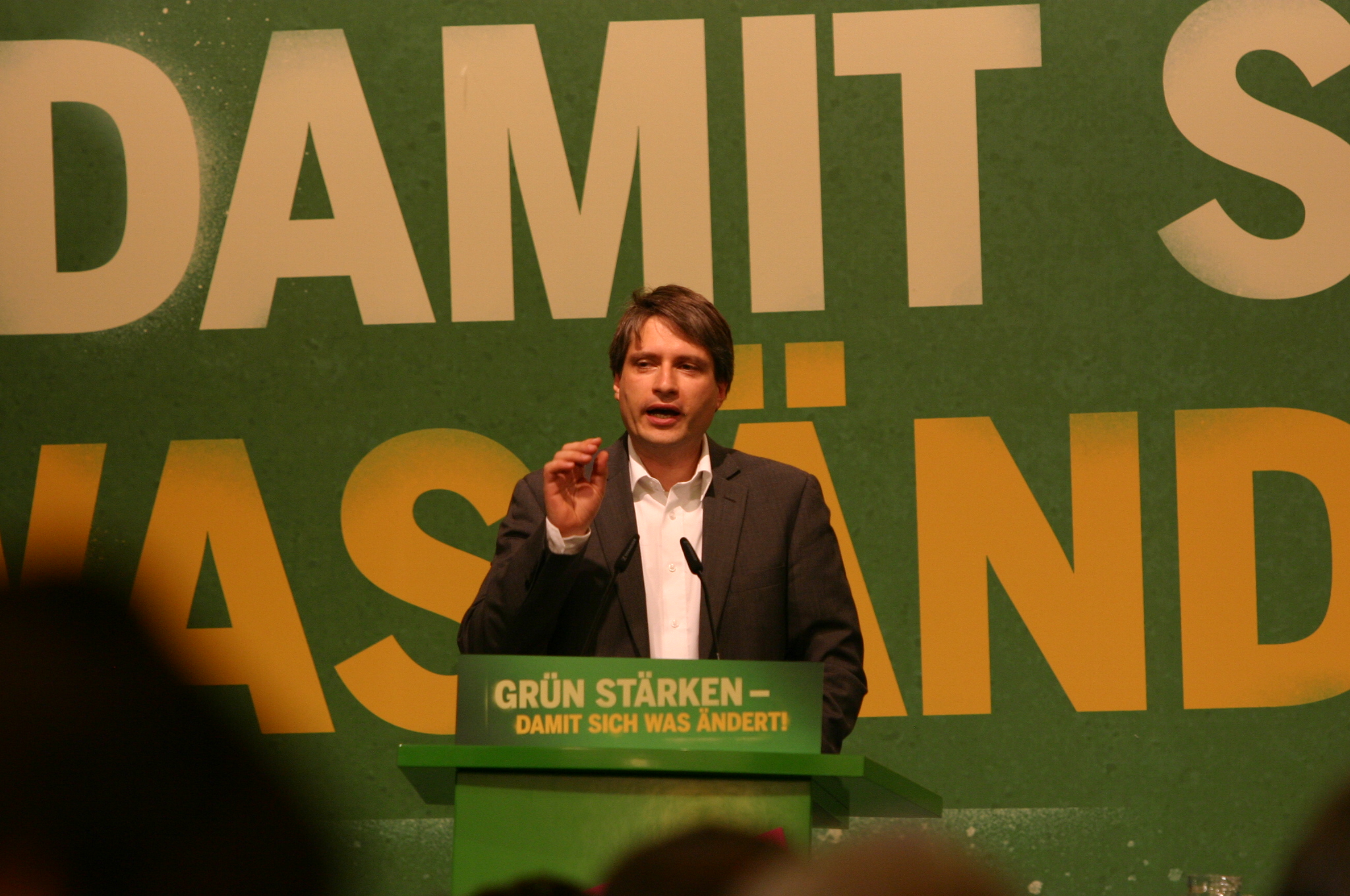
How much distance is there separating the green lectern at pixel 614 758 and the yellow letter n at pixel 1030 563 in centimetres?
207

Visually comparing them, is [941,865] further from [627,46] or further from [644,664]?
[627,46]

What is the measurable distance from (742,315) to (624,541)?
1.51 meters

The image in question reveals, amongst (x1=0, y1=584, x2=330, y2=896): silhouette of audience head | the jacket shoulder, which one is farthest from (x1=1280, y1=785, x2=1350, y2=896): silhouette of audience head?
the jacket shoulder

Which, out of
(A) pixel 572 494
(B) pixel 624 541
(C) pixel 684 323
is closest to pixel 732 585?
(B) pixel 624 541

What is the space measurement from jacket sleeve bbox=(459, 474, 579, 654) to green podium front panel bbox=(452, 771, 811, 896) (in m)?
0.53

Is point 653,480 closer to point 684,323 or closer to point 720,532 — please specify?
point 720,532

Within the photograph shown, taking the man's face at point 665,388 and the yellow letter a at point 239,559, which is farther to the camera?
the yellow letter a at point 239,559

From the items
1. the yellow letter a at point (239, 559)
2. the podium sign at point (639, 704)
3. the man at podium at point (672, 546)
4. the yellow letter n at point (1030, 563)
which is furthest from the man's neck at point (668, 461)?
the yellow letter a at point (239, 559)

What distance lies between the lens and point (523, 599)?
2229 mm

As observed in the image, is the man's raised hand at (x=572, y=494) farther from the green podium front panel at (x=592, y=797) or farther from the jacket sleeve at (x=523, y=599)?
the green podium front panel at (x=592, y=797)

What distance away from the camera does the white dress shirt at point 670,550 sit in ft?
8.11

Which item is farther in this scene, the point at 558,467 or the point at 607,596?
the point at 607,596

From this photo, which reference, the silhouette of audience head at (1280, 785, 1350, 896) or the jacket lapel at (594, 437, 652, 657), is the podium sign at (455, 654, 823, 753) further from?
the silhouette of audience head at (1280, 785, 1350, 896)

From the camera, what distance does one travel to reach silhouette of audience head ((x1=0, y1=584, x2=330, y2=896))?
48cm
